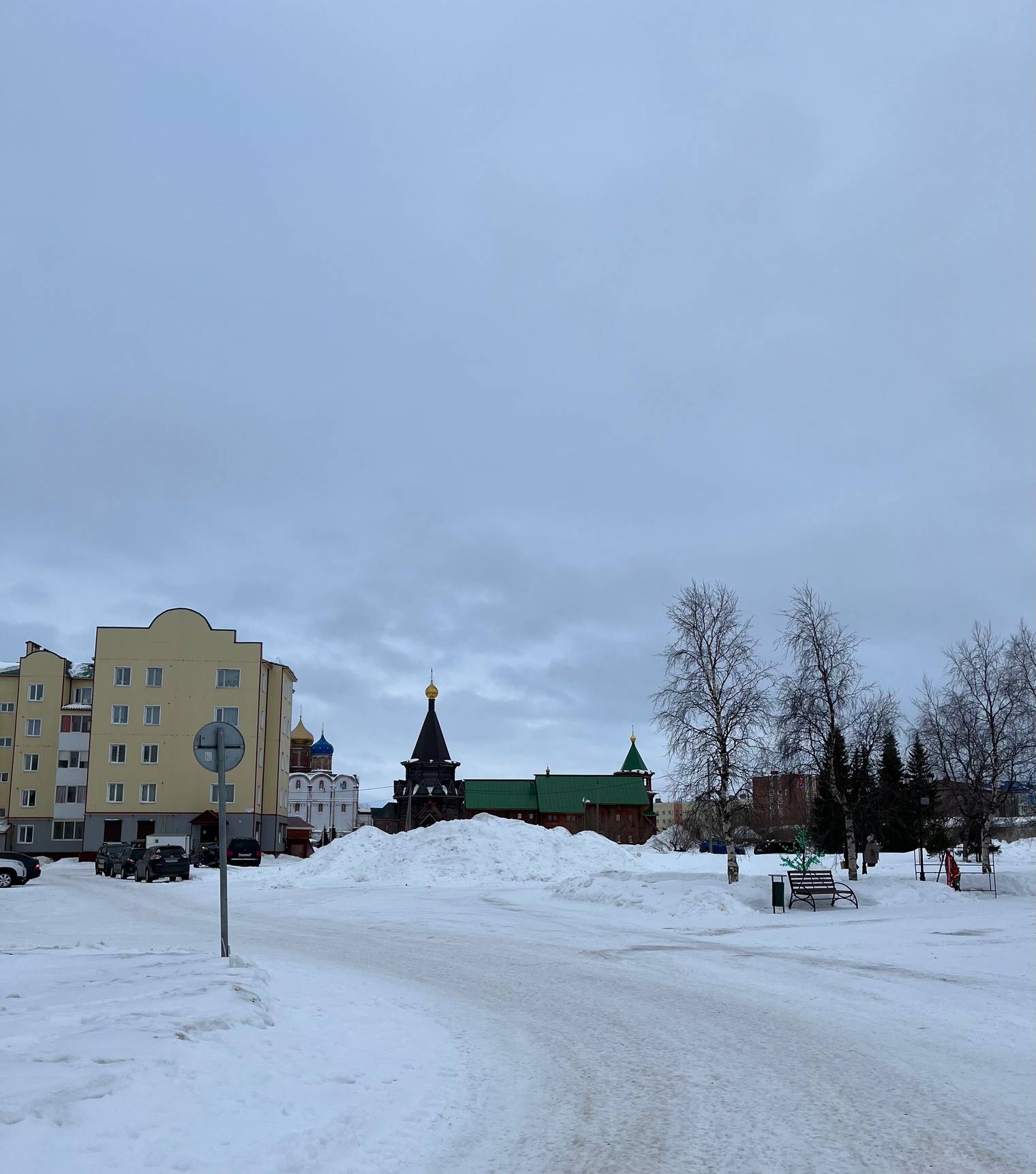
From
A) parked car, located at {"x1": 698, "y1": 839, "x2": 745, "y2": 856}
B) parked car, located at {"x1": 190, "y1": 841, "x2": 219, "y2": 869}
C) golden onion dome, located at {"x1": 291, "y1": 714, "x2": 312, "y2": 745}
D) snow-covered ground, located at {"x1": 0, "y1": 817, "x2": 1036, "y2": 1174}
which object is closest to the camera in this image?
snow-covered ground, located at {"x1": 0, "y1": 817, "x2": 1036, "y2": 1174}

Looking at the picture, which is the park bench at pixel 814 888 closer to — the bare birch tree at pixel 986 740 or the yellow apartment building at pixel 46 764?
the bare birch tree at pixel 986 740

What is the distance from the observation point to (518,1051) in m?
9.55

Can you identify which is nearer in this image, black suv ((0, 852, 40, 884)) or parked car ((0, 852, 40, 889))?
parked car ((0, 852, 40, 889))

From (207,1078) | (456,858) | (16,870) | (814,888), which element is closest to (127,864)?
(16,870)

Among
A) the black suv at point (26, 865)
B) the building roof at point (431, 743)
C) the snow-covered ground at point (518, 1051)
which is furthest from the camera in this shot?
the building roof at point (431, 743)

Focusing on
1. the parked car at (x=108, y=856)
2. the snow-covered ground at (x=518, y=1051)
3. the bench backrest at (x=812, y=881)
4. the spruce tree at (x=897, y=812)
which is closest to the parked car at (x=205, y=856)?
the parked car at (x=108, y=856)

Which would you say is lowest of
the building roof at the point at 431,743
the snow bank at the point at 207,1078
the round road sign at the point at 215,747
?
the snow bank at the point at 207,1078

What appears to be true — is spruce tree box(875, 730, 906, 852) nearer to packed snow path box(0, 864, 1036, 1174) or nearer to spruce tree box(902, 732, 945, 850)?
spruce tree box(902, 732, 945, 850)

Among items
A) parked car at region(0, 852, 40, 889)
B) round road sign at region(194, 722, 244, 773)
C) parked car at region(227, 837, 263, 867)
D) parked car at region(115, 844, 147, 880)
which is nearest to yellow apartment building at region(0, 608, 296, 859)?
parked car at region(227, 837, 263, 867)

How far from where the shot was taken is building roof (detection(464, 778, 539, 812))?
12012 cm

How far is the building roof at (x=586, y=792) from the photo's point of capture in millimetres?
120375

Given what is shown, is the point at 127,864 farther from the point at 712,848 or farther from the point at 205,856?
the point at 712,848

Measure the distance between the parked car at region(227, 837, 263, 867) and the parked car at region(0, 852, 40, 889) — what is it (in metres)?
14.3

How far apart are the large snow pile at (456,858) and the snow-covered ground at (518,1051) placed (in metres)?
21.5
